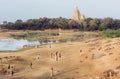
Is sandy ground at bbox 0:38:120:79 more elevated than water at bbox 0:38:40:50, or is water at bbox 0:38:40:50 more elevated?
sandy ground at bbox 0:38:120:79

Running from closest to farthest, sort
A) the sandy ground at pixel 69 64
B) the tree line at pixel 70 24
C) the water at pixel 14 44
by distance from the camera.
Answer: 1. the sandy ground at pixel 69 64
2. the water at pixel 14 44
3. the tree line at pixel 70 24

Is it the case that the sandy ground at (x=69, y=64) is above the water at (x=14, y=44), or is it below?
above

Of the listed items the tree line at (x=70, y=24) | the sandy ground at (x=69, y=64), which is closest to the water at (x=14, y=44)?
the sandy ground at (x=69, y=64)

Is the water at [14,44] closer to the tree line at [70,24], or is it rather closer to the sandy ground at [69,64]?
the sandy ground at [69,64]

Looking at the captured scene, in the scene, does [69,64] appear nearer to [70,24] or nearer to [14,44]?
[14,44]

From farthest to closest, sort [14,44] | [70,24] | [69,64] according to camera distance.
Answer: [70,24] → [14,44] → [69,64]

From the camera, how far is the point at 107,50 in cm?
5934

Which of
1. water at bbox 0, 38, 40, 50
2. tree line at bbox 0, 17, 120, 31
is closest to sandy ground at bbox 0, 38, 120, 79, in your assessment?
water at bbox 0, 38, 40, 50

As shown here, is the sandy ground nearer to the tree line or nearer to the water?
the water

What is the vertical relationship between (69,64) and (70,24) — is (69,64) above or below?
below

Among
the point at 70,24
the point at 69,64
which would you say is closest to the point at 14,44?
the point at 69,64

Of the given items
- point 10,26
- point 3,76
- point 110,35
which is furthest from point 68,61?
point 10,26

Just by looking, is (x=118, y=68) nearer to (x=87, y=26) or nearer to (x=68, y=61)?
(x=68, y=61)

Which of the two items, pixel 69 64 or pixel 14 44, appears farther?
pixel 14 44
